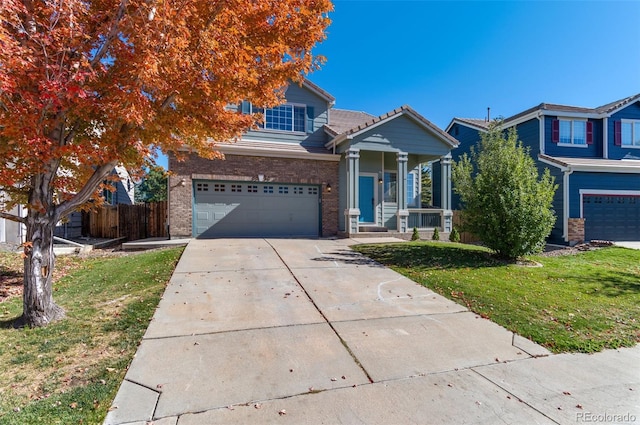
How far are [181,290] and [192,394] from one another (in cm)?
324

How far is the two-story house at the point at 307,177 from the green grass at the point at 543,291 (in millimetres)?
4076

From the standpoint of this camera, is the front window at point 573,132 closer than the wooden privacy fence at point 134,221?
No

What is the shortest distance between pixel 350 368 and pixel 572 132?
19.3 meters

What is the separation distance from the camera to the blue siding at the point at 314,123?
13930 millimetres

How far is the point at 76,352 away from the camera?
12.1 ft

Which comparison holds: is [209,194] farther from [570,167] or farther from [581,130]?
[581,130]

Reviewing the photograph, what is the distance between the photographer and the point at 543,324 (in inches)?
189

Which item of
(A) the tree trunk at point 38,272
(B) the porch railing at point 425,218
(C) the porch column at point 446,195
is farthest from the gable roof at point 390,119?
(A) the tree trunk at point 38,272

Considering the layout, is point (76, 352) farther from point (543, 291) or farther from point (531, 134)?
point (531, 134)

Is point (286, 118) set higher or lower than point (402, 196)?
higher

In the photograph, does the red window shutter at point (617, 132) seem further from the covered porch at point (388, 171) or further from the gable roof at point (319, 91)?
the gable roof at point (319, 91)

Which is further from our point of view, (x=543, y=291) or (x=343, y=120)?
(x=343, y=120)

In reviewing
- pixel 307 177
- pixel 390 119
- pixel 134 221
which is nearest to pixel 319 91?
pixel 390 119

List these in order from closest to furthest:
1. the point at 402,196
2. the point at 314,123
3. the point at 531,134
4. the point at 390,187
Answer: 1. the point at 402,196
2. the point at 314,123
3. the point at 390,187
4. the point at 531,134
